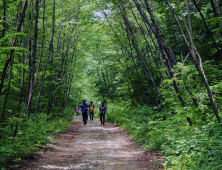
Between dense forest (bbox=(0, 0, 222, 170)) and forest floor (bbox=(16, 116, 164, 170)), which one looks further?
forest floor (bbox=(16, 116, 164, 170))

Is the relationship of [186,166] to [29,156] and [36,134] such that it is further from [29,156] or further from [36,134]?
[36,134]

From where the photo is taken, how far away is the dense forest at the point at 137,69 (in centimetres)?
457

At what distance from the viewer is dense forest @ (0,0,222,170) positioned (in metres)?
4.57

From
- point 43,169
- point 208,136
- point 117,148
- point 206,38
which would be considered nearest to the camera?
point 208,136

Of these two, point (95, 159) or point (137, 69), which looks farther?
point (137, 69)

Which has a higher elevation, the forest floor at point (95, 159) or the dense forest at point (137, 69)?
the dense forest at point (137, 69)

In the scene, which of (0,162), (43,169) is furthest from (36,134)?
(0,162)

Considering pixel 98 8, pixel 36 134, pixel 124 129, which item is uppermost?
pixel 98 8

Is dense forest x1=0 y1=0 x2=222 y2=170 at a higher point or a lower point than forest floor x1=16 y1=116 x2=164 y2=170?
higher

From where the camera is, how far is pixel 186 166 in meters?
4.03

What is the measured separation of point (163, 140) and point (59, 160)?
3212 millimetres

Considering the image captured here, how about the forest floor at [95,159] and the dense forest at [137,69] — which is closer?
the dense forest at [137,69]

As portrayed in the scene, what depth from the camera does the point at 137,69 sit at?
1246 cm

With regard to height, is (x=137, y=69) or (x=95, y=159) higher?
(x=137, y=69)
